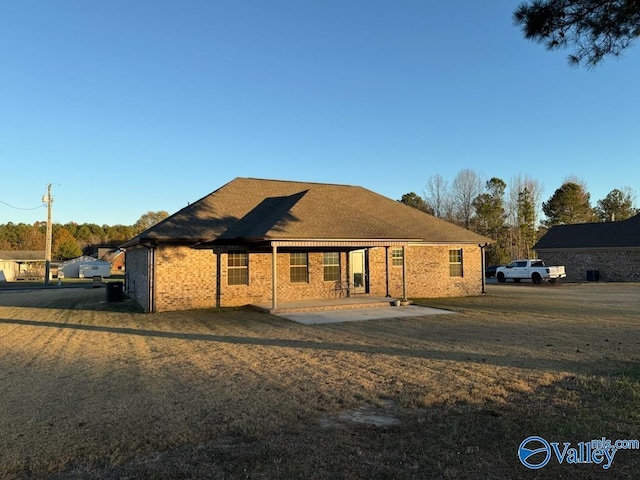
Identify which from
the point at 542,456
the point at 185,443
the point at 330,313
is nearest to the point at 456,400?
the point at 542,456

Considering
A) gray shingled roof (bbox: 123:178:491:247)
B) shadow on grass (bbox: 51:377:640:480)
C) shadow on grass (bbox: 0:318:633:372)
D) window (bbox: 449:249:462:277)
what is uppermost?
gray shingled roof (bbox: 123:178:491:247)

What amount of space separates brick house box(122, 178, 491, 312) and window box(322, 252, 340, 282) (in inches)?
1.6

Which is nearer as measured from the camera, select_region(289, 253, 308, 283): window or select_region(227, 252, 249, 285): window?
select_region(227, 252, 249, 285): window

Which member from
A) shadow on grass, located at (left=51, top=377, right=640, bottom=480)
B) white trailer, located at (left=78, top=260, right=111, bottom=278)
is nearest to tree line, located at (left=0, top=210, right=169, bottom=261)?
white trailer, located at (left=78, top=260, right=111, bottom=278)

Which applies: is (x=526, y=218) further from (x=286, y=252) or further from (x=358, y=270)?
(x=286, y=252)

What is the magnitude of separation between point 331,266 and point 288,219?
3574 millimetres

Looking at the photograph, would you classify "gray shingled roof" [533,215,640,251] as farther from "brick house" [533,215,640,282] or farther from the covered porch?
the covered porch

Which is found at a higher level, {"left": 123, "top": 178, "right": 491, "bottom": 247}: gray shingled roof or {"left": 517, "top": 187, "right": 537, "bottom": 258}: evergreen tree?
{"left": 517, "top": 187, "right": 537, "bottom": 258}: evergreen tree

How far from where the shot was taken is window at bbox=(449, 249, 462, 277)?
21438 mm

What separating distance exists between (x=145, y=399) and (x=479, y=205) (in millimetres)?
52629

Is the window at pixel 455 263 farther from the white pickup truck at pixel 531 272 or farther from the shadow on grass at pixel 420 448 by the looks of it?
the shadow on grass at pixel 420 448

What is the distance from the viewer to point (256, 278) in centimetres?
1738

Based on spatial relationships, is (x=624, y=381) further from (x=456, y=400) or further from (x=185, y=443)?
(x=185, y=443)

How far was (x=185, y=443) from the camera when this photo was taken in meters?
4.37
